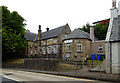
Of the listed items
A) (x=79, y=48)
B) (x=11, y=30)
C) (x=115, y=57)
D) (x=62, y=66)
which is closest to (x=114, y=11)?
(x=115, y=57)

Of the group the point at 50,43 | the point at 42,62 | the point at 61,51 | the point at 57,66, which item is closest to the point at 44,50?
the point at 50,43

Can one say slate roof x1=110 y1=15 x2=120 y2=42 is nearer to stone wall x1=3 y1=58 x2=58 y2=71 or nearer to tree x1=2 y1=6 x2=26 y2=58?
stone wall x1=3 y1=58 x2=58 y2=71

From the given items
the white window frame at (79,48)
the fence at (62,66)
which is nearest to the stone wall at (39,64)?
the fence at (62,66)

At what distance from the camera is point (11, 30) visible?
92.4 feet

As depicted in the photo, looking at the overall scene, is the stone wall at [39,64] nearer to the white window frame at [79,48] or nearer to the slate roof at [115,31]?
the white window frame at [79,48]

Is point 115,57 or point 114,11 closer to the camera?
point 115,57

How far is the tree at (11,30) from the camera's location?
Answer: 2661cm

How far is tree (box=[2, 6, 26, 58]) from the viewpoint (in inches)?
1048

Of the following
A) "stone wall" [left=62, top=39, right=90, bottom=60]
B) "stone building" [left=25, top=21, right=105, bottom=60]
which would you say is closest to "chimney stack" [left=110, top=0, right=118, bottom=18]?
"stone building" [left=25, top=21, right=105, bottom=60]

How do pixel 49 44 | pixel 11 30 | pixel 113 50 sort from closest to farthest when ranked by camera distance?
pixel 113 50, pixel 11 30, pixel 49 44

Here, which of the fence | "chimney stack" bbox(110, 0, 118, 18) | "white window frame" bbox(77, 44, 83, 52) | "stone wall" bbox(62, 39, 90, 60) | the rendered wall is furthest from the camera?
"white window frame" bbox(77, 44, 83, 52)

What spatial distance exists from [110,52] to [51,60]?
978 cm

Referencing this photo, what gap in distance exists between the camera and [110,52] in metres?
14.5

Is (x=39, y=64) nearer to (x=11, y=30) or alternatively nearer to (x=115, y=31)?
(x=11, y=30)
